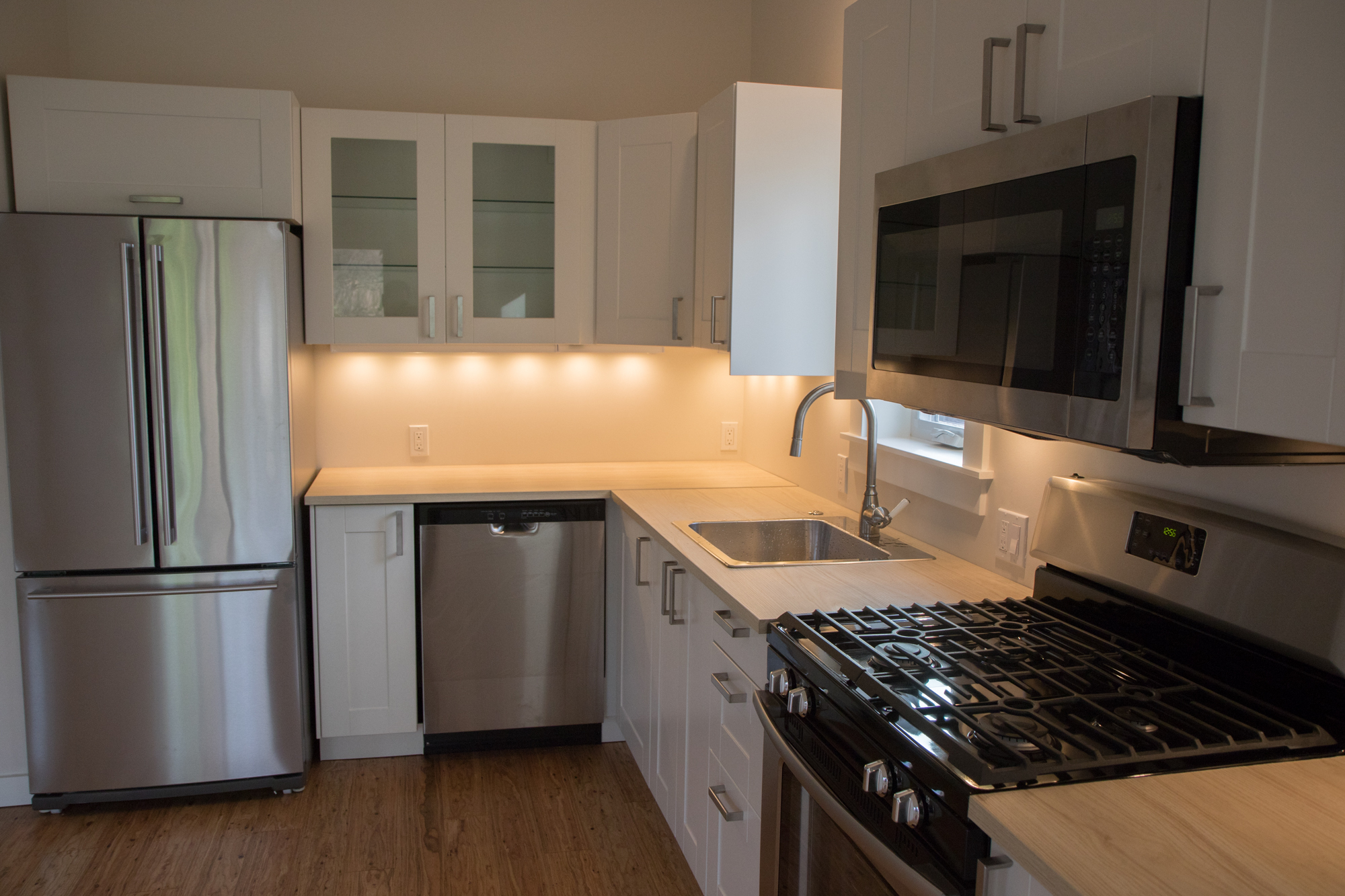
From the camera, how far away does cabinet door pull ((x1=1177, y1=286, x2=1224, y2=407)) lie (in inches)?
44.1

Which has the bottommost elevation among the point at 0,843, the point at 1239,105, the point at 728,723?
the point at 0,843

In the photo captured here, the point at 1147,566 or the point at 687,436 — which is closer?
the point at 1147,566

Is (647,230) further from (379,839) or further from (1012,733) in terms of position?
(1012,733)

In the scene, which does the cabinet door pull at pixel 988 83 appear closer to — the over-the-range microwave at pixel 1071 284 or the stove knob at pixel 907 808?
the over-the-range microwave at pixel 1071 284

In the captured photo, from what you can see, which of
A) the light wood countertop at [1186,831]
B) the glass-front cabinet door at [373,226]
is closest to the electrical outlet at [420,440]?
the glass-front cabinet door at [373,226]

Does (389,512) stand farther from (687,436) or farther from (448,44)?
(448,44)

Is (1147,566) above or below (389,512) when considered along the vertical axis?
above

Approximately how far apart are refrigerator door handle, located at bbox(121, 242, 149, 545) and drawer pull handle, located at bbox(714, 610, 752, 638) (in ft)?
5.69

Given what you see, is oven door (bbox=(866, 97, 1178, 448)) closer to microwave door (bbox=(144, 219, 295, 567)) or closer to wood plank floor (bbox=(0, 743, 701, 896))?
wood plank floor (bbox=(0, 743, 701, 896))

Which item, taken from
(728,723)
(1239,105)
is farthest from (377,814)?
(1239,105)

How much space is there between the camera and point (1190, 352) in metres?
1.13

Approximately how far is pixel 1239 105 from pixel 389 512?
2.55 m

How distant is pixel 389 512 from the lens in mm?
3037

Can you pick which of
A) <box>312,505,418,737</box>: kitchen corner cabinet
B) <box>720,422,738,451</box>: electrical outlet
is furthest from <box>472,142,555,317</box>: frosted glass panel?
<box>720,422,738,451</box>: electrical outlet
